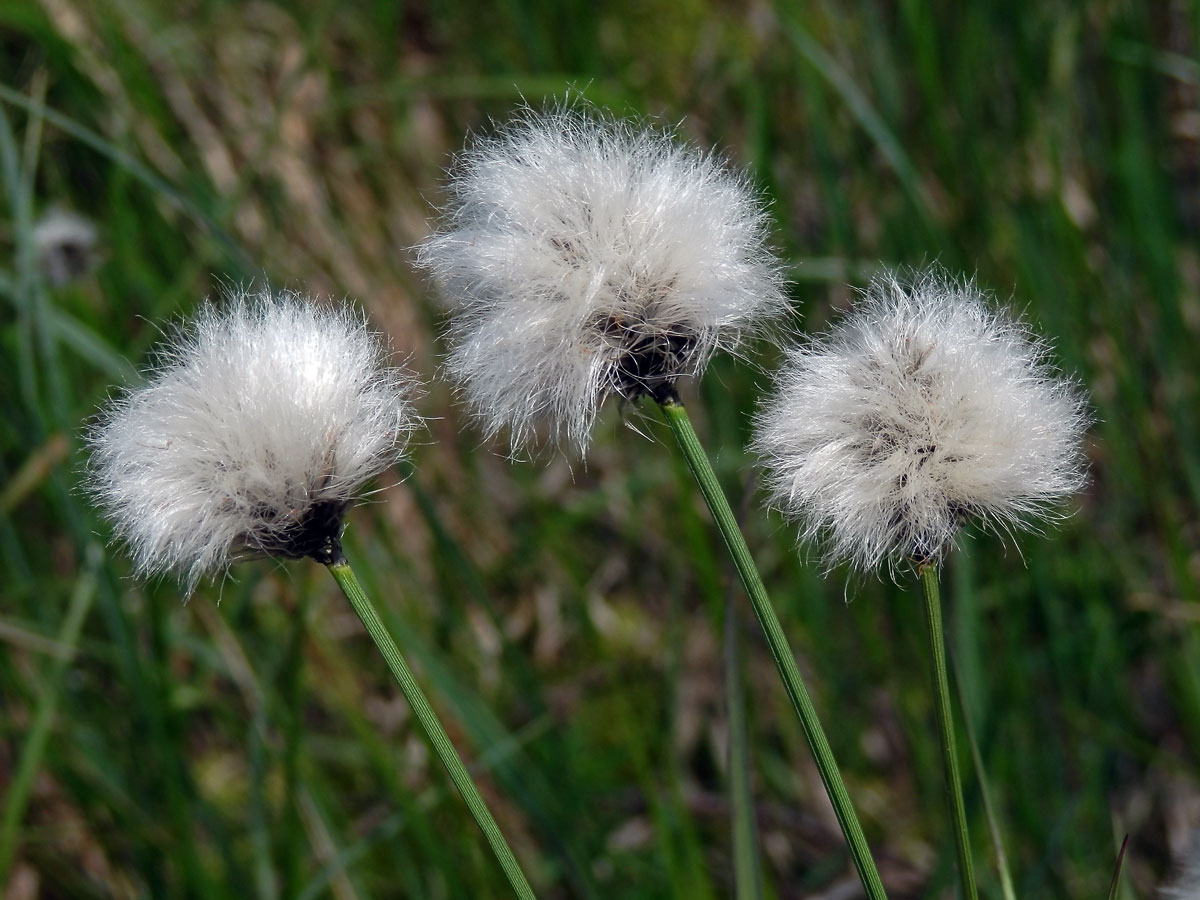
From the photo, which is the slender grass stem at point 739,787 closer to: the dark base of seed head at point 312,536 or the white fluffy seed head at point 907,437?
the white fluffy seed head at point 907,437

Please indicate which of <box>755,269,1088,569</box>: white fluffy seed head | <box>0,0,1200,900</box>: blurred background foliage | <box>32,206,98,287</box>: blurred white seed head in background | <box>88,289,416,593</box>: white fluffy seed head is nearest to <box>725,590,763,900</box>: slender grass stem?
<box>755,269,1088,569</box>: white fluffy seed head

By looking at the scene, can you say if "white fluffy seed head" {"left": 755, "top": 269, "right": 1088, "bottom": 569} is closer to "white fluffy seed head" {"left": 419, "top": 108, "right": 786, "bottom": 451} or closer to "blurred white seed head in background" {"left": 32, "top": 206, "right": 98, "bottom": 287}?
"white fluffy seed head" {"left": 419, "top": 108, "right": 786, "bottom": 451}

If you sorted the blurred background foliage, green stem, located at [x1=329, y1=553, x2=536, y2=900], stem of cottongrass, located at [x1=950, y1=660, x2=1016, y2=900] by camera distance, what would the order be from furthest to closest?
the blurred background foliage, stem of cottongrass, located at [x1=950, y1=660, x2=1016, y2=900], green stem, located at [x1=329, y1=553, x2=536, y2=900]

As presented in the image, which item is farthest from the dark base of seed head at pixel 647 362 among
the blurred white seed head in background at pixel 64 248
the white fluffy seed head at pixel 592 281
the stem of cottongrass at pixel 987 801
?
the blurred white seed head in background at pixel 64 248

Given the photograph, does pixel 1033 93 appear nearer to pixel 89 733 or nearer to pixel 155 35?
pixel 155 35

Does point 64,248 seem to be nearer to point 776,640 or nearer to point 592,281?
point 592,281

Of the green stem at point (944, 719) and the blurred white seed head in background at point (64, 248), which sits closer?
the green stem at point (944, 719)

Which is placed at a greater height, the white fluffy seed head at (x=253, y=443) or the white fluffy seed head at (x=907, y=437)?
the white fluffy seed head at (x=253, y=443)
